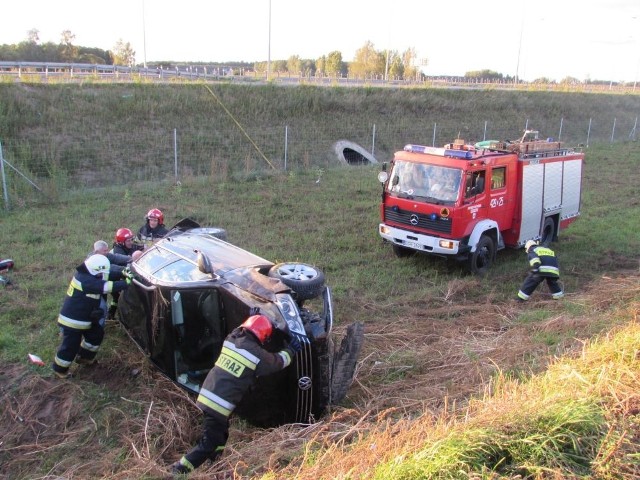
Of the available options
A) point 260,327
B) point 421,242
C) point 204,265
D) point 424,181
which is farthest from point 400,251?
point 260,327

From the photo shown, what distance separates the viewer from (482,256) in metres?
9.41

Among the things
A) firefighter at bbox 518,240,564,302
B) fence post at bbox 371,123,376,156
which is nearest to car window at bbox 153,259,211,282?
firefighter at bbox 518,240,564,302

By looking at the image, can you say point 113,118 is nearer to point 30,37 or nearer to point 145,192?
point 145,192

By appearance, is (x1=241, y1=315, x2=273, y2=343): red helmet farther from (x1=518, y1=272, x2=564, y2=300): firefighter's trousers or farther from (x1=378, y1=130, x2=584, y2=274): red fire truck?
(x1=378, y1=130, x2=584, y2=274): red fire truck

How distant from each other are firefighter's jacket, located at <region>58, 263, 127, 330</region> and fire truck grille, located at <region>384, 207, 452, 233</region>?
17.8 feet

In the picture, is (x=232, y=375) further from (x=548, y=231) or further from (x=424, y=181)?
(x=548, y=231)

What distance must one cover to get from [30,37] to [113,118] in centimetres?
3861

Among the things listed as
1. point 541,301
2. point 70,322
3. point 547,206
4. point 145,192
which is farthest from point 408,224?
point 145,192

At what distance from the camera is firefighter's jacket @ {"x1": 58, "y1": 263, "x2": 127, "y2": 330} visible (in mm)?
5449

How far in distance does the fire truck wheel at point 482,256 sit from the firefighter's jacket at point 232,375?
605 centimetres

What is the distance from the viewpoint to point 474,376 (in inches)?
201

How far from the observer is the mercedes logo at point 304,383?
4390 millimetres

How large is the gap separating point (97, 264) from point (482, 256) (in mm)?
6553

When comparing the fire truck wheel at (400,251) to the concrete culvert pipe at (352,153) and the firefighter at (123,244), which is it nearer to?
the firefighter at (123,244)
